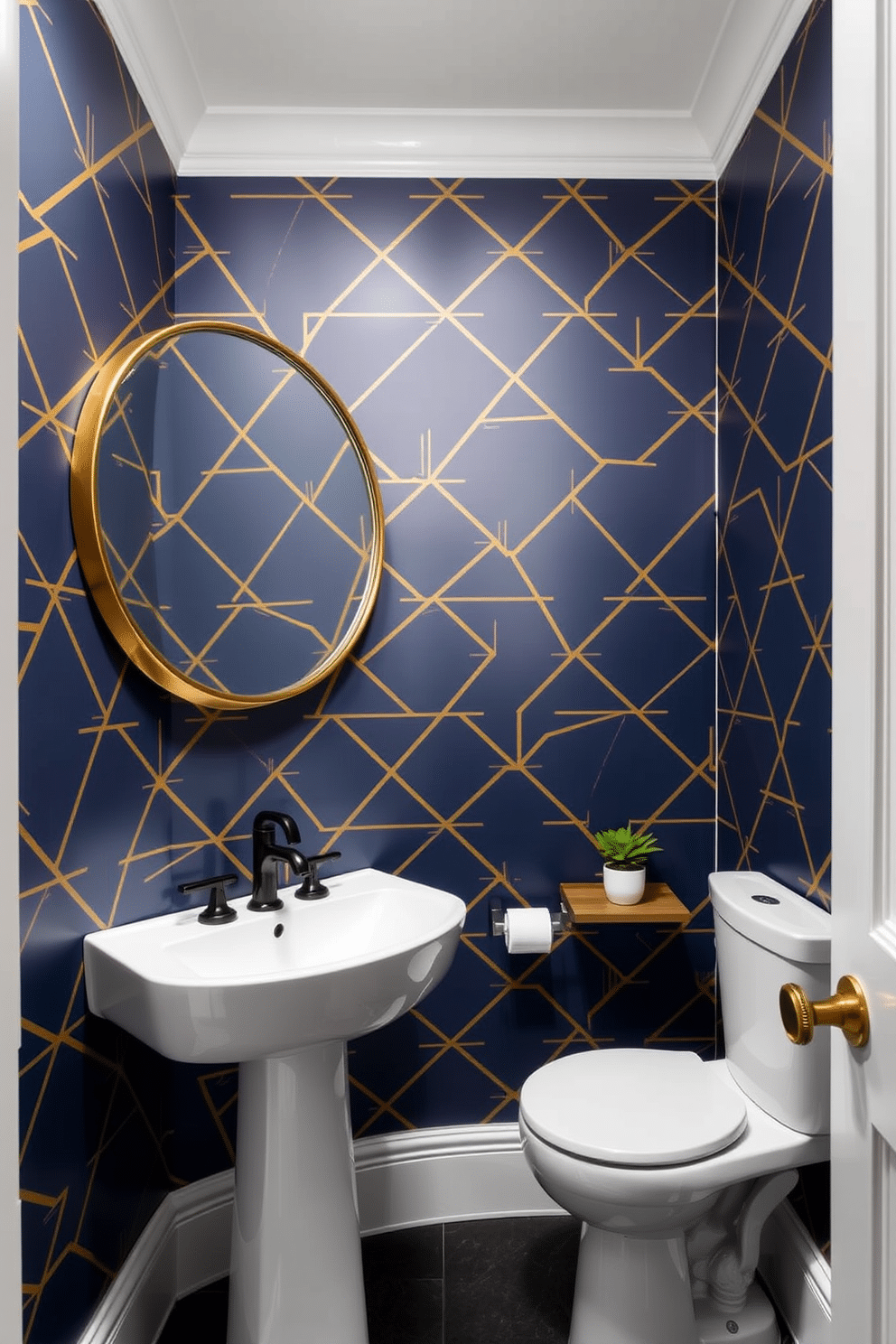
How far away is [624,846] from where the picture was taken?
1.92 metres

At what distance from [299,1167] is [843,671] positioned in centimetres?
128

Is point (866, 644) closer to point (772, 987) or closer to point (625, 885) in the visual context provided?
point (772, 987)

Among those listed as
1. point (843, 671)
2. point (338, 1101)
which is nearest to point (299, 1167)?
point (338, 1101)

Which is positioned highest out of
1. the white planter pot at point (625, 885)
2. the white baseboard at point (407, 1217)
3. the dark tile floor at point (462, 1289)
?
the white planter pot at point (625, 885)

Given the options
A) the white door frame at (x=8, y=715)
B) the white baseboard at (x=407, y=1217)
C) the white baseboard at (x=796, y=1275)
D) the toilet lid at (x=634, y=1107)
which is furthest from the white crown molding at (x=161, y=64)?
the white baseboard at (x=796, y=1275)

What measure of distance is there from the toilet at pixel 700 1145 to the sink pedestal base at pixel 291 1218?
0.37 m

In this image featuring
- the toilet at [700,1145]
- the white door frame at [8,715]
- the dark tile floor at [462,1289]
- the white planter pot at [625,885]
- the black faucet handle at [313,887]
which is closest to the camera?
the white door frame at [8,715]

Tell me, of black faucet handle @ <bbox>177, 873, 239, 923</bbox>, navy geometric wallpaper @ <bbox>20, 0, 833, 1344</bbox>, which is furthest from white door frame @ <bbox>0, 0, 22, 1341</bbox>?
navy geometric wallpaper @ <bbox>20, 0, 833, 1344</bbox>

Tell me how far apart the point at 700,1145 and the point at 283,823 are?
92 centimetres

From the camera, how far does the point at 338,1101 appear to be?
5.11 ft

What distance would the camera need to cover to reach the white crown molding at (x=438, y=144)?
6.36 ft

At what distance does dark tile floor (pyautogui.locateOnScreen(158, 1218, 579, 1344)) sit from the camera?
1655 mm

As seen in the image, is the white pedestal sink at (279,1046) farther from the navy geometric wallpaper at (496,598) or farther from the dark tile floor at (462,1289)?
the navy geometric wallpaper at (496,598)

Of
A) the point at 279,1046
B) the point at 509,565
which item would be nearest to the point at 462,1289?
the point at 279,1046
